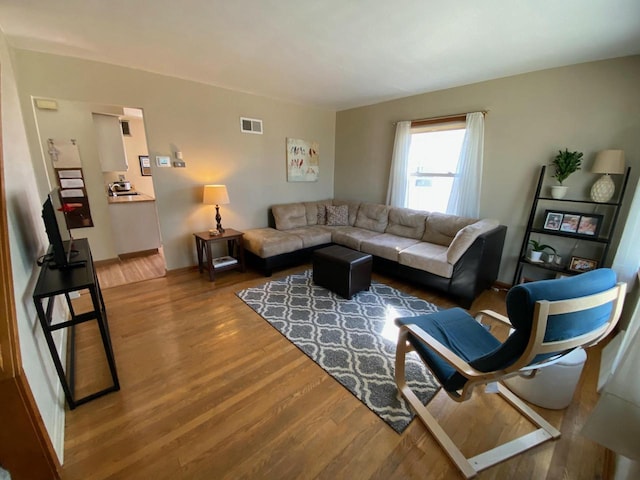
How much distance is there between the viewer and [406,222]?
381 cm

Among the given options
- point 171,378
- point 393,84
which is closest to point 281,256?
point 171,378

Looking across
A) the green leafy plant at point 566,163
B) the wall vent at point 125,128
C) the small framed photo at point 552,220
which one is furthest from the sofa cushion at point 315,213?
the wall vent at point 125,128

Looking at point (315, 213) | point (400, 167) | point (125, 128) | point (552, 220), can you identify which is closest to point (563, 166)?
point (552, 220)

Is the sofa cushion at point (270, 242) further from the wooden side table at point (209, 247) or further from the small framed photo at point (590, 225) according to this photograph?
the small framed photo at point (590, 225)

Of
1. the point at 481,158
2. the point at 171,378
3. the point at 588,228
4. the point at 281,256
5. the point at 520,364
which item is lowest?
the point at 171,378

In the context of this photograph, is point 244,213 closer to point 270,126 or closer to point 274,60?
point 270,126

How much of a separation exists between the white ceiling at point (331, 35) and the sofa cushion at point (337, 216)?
198cm

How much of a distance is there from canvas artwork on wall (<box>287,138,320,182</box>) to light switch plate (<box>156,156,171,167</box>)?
5.80ft

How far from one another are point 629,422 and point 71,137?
17.5 feet

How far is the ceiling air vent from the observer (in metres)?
3.76

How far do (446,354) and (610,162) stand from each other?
2.47 m

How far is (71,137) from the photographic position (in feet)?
11.1

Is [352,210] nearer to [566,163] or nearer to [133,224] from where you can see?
[566,163]

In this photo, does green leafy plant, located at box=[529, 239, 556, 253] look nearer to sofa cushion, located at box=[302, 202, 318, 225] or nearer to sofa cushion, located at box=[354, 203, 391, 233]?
sofa cushion, located at box=[354, 203, 391, 233]
